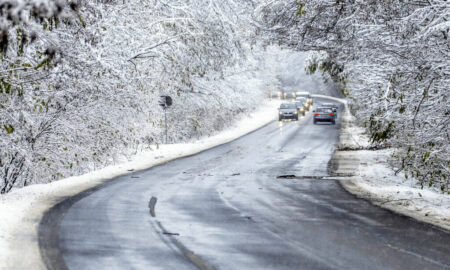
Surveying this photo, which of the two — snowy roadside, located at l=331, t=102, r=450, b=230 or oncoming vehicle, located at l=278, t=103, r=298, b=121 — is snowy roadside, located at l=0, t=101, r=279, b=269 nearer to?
snowy roadside, located at l=331, t=102, r=450, b=230

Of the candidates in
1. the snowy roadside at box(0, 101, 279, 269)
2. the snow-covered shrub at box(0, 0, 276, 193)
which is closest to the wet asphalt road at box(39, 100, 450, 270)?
the snowy roadside at box(0, 101, 279, 269)

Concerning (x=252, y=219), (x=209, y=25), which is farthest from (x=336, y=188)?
(x=209, y=25)

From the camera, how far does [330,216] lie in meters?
10.2

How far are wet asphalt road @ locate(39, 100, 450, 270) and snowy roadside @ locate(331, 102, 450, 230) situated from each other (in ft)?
1.67

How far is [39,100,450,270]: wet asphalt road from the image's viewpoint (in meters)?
7.05

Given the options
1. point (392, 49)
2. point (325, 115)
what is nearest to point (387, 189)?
point (392, 49)

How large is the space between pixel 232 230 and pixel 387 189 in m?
5.99

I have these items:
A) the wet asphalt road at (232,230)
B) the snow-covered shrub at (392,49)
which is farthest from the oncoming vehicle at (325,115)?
the snow-covered shrub at (392,49)

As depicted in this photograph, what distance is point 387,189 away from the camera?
13594 millimetres

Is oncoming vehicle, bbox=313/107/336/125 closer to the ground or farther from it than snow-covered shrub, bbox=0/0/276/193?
closer to the ground

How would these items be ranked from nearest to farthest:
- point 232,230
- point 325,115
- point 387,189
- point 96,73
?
1. point 232,230
2. point 387,189
3. point 96,73
4. point 325,115

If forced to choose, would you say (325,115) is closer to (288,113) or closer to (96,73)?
(288,113)

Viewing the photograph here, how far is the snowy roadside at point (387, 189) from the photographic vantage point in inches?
421

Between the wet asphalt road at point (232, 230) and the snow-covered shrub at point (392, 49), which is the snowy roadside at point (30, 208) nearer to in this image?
the wet asphalt road at point (232, 230)
